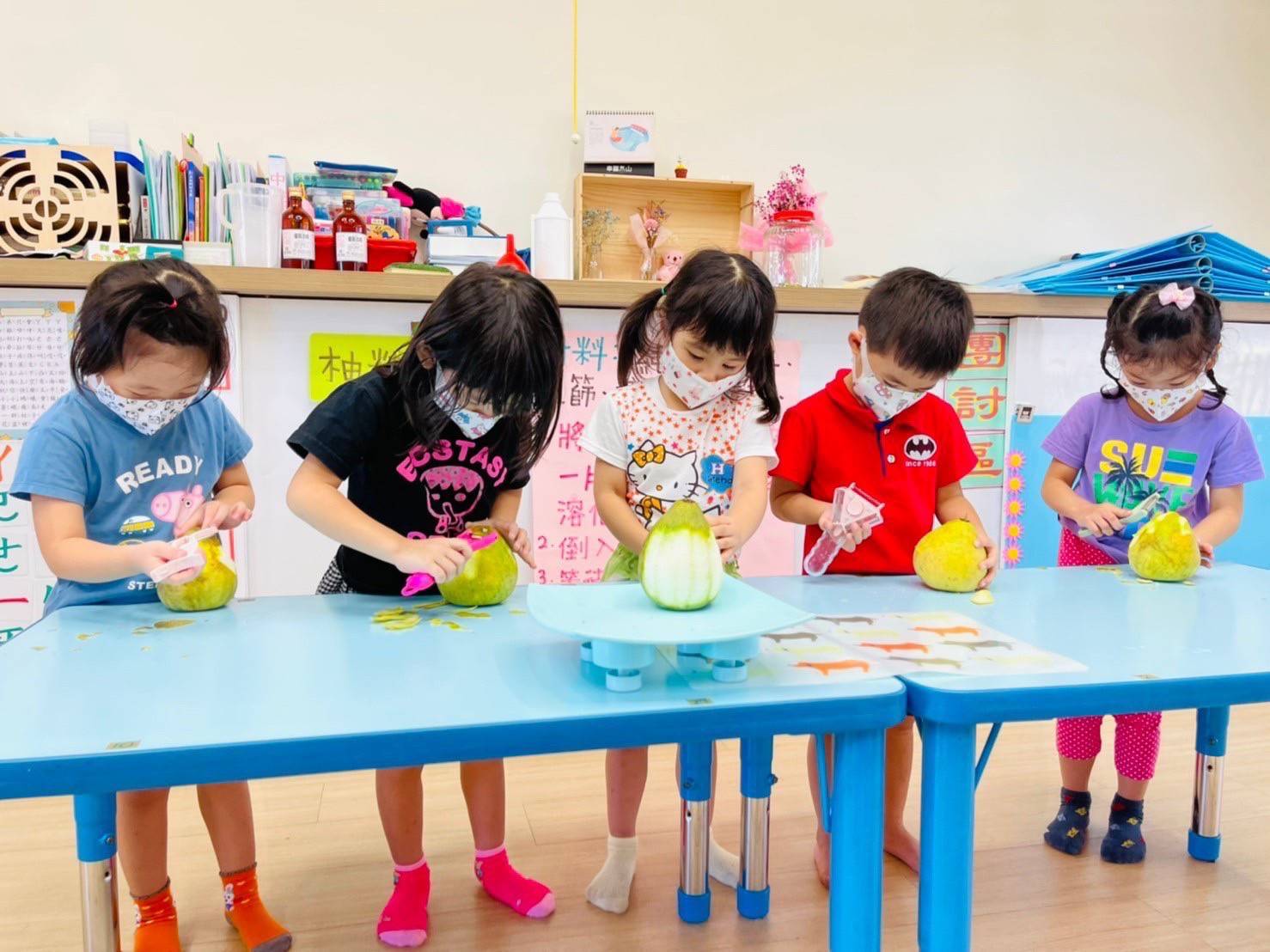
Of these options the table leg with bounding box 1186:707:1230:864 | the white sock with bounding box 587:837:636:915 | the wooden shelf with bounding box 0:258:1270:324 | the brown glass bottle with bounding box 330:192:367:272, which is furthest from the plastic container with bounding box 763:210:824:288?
the white sock with bounding box 587:837:636:915

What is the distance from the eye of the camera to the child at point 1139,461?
146cm

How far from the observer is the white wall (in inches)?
90.1

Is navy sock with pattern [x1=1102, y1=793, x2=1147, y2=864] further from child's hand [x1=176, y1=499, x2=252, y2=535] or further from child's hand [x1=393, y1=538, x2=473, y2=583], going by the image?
child's hand [x1=176, y1=499, x2=252, y2=535]

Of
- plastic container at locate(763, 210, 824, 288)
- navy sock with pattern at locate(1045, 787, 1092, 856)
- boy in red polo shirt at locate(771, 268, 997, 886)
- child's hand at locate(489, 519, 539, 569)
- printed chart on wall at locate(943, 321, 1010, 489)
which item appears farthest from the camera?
printed chart on wall at locate(943, 321, 1010, 489)

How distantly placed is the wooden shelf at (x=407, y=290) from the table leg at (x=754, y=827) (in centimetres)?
99

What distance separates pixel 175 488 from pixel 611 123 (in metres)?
1.62

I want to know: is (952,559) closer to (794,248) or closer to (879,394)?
(879,394)

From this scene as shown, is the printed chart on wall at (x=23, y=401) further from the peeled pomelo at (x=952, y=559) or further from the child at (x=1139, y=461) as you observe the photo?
the child at (x=1139, y=461)

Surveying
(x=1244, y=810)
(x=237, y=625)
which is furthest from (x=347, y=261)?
(x=1244, y=810)

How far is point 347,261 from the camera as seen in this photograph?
211 cm

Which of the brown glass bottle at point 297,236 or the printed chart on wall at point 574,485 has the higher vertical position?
the brown glass bottle at point 297,236

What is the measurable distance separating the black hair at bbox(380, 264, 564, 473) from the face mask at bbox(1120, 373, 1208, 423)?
Result: 977 millimetres

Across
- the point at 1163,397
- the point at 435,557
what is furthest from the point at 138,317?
the point at 1163,397

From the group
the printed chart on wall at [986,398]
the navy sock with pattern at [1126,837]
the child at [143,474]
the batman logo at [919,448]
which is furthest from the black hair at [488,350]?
the printed chart on wall at [986,398]
